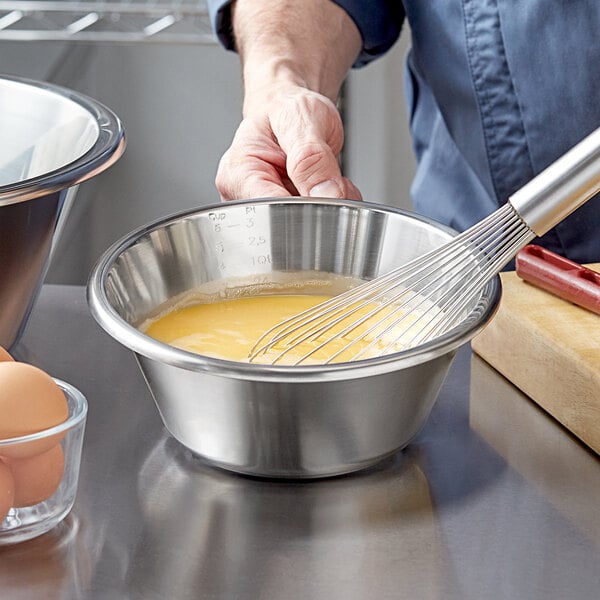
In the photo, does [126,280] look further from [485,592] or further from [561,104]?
[561,104]

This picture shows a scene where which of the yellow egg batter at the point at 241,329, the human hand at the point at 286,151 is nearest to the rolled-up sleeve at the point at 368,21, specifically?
the human hand at the point at 286,151

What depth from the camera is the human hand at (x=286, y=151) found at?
2.14 feet

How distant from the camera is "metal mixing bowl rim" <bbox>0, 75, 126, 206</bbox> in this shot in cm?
55

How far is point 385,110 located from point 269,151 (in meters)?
0.94

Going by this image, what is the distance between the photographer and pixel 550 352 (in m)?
0.56

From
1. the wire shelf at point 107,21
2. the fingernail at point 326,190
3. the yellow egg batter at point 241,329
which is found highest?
the fingernail at point 326,190

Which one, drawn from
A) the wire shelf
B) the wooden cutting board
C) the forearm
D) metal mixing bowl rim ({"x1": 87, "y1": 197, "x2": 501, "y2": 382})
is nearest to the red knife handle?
the wooden cutting board

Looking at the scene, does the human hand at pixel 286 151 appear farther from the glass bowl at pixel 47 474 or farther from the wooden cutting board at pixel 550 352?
the glass bowl at pixel 47 474

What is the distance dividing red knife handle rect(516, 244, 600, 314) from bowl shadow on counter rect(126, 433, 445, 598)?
0.47 ft

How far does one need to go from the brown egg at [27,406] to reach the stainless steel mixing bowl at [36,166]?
127mm

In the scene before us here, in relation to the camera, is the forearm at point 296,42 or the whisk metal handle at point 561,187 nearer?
the whisk metal handle at point 561,187

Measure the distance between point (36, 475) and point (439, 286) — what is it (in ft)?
0.71

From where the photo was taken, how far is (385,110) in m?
1.61

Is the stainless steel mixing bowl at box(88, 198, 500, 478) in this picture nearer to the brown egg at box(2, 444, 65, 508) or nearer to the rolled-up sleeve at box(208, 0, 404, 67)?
the brown egg at box(2, 444, 65, 508)
